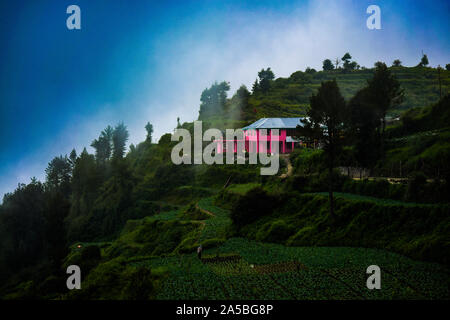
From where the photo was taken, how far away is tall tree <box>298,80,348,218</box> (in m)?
24.7

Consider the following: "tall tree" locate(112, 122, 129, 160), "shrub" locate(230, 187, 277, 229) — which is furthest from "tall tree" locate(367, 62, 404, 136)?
"tall tree" locate(112, 122, 129, 160)

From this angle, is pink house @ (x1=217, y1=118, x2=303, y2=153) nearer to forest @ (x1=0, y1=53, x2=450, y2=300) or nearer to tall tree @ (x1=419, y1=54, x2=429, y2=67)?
forest @ (x1=0, y1=53, x2=450, y2=300)

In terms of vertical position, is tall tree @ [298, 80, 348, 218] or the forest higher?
tall tree @ [298, 80, 348, 218]

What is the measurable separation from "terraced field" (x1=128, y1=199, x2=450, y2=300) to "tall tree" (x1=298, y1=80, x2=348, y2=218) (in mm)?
5716

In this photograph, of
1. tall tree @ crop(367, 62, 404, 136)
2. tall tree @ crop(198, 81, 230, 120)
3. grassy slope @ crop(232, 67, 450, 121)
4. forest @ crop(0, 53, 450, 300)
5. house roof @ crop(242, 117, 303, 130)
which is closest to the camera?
forest @ crop(0, 53, 450, 300)

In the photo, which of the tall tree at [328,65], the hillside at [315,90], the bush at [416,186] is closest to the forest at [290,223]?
the bush at [416,186]

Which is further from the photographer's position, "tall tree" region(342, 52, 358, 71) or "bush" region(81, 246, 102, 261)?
"tall tree" region(342, 52, 358, 71)

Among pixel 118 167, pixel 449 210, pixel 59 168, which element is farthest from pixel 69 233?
pixel 449 210

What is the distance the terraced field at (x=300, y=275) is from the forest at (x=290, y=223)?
99 millimetres

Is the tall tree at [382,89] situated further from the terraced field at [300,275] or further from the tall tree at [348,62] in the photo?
the tall tree at [348,62]

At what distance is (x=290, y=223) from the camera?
2950 centimetres

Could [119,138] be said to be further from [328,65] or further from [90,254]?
[328,65]
